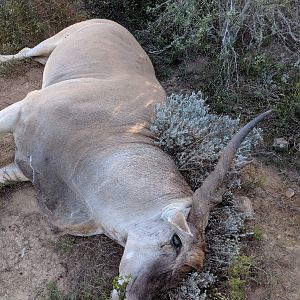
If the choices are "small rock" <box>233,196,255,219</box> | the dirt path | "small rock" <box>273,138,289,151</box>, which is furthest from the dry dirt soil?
"small rock" <box>273,138,289,151</box>

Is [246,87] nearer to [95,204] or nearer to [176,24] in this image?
[176,24]

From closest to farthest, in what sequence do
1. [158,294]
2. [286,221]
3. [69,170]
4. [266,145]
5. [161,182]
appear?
[158,294] → [161,182] → [69,170] → [286,221] → [266,145]

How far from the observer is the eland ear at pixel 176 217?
3.30m

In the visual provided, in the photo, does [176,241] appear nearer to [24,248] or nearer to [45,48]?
[24,248]

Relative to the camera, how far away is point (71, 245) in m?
4.36

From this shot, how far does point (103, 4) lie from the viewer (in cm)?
677

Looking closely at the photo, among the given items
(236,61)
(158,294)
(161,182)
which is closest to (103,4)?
(236,61)

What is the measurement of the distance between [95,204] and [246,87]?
8.30 feet

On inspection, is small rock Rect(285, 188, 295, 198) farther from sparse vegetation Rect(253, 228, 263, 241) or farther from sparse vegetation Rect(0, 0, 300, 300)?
sparse vegetation Rect(253, 228, 263, 241)

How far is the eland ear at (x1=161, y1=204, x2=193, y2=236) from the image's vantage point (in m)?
3.30

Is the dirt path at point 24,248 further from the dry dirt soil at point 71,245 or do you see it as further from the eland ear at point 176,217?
the eland ear at point 176,217

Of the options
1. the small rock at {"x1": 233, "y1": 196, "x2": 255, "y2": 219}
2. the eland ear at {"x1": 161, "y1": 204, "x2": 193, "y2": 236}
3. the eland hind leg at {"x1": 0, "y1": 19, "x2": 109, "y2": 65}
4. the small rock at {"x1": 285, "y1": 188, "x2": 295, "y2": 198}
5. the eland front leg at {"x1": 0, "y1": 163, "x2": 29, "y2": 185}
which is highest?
the eland ear at {"x1": 161, "y1": 204, "x2": 193, "y2": 236}

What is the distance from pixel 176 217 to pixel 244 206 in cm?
148

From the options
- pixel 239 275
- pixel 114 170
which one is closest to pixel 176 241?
pixel 114 170
